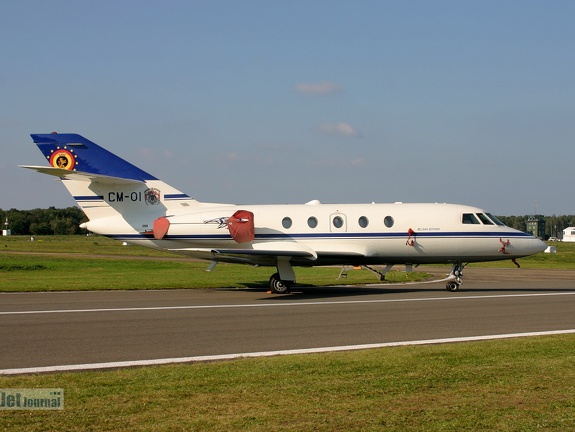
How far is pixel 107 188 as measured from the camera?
2450cm

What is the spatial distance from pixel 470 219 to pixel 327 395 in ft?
58.3

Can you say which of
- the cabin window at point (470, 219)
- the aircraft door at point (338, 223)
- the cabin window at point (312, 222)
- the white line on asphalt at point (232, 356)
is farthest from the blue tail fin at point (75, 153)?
the white line on asphalt at point (232, 356)

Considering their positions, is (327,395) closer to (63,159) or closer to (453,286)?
(453,286)

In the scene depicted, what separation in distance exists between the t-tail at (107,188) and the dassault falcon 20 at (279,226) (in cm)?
4

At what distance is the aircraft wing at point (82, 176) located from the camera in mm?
21980

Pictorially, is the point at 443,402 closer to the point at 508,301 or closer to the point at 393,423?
the point at 393,423

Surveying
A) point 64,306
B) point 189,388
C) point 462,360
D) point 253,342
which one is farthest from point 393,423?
point 64,306

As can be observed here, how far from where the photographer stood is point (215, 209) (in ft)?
81.3

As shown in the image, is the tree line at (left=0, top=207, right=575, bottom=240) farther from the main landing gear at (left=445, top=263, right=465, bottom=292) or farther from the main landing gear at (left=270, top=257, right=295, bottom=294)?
the main landing gear at (left=270, top=257, right=295, bottom=294)

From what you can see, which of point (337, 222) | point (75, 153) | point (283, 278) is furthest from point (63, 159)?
point (337, 222)

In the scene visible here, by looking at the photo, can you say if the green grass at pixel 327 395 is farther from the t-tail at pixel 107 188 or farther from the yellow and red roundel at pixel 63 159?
the yellow and red roundel at pixel 63 159

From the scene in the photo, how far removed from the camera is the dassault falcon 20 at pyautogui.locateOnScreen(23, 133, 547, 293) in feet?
78.9

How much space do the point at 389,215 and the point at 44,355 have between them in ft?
50.3

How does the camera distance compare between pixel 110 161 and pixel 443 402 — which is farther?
pixel 110 161
